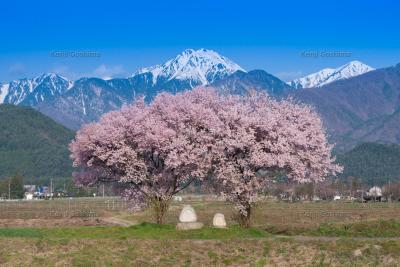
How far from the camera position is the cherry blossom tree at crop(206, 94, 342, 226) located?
4894 centimetres

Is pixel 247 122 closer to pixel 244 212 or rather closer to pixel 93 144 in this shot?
pixel 244 212

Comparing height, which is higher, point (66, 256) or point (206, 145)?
point (206, 145)

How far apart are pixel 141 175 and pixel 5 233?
36.9ft

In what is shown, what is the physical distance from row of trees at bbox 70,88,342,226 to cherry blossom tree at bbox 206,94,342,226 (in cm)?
7

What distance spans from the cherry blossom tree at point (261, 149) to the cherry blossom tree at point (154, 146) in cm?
150

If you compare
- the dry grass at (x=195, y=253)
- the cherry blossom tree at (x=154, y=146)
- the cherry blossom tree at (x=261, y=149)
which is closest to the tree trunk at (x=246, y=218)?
the cherry blossom tree at (x=261, y=149)

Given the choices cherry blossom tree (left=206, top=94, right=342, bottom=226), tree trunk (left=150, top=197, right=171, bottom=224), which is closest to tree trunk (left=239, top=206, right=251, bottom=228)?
cherry blossom tree (left=206, top=94, right=342, bottom=226)

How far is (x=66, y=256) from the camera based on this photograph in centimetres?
3631

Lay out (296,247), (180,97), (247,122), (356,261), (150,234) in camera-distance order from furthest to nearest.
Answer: (180,97) → (247,122) → (150,234) → (296,247) → (356,261)

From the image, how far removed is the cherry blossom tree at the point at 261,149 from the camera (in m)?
48.9

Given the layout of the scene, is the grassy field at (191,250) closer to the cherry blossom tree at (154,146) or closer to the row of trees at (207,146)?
the row of trees at (207,146)

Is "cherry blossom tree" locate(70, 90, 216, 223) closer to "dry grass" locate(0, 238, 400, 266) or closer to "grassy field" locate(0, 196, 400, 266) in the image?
"grassy field" locate(0, 196, 400, 266)

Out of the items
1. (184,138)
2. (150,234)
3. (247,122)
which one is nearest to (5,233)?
(150,234)

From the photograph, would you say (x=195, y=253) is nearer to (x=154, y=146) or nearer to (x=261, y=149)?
(x=261, y=149)
